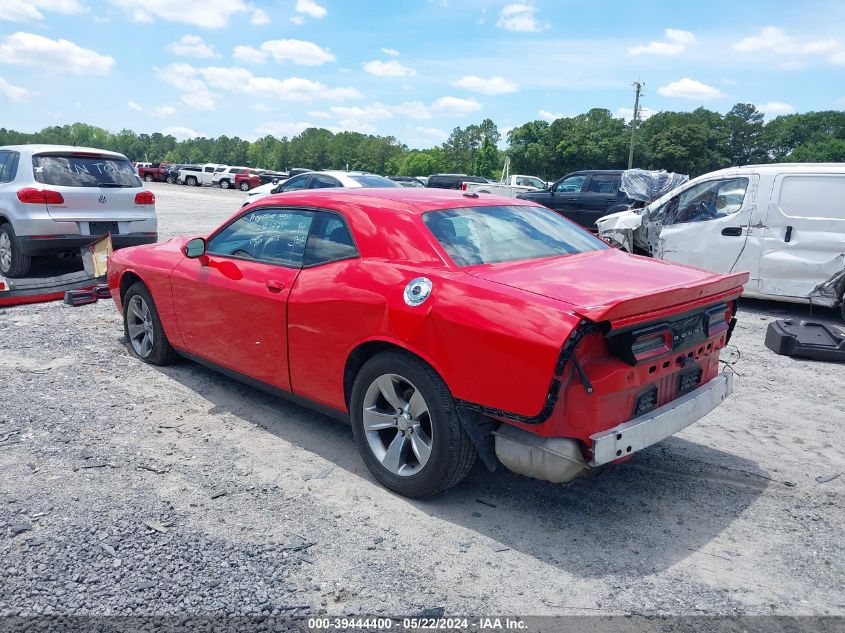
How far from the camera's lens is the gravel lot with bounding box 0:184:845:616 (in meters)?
2.81

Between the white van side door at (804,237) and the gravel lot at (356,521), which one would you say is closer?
the gravel lot at (356,521)

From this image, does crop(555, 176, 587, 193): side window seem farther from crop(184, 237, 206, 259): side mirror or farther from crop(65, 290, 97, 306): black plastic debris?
crop(184, 237, 206, 259): side mirror

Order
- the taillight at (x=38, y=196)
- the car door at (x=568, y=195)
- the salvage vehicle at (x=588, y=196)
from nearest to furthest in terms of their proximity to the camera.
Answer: the taillight at (x=38, y=196), the salvage vehicle at (x=588, y=196), the car door at (x=568, y=195)

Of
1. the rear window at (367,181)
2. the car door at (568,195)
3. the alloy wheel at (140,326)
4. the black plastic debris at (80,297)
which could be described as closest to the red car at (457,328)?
the alloy wheel at (140,326)

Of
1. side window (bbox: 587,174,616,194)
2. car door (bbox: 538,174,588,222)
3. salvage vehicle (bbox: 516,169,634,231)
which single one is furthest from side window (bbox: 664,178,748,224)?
car door (bbox: 538,174,588,222)

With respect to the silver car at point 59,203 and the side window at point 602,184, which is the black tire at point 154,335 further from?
the side window at point 602,184

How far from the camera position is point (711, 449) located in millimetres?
4355

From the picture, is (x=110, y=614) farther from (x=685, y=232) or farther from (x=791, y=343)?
(x=685, y=232)

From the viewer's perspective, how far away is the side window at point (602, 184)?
15203 mm

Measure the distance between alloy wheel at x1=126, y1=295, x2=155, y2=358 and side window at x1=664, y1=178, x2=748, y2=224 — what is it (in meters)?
6.82

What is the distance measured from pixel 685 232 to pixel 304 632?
7.79 meters

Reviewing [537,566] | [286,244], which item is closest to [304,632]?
[537,566]

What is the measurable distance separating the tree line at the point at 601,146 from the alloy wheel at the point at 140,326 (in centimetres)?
8133

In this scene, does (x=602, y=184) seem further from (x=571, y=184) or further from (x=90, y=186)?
(x=90, y=186)
